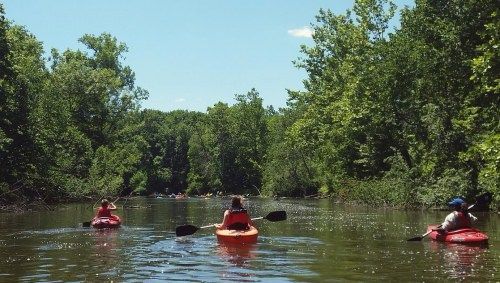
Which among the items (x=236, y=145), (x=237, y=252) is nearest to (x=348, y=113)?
(x=237, y=252)

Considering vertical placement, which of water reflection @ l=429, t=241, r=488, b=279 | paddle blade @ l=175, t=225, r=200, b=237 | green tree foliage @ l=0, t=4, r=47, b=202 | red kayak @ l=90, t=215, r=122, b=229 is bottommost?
water reflection @ l=429, t=241, r=488, b=279

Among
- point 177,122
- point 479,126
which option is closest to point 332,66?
point 479,126

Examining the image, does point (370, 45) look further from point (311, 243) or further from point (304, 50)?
point (311, 243)

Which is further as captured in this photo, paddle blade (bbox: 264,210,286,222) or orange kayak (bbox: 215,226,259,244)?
paddle blade (bbox: 264,210,286,222)

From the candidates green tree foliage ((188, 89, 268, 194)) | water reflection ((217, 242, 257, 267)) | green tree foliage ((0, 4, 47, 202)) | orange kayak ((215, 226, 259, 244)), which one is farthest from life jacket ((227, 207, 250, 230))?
green tree foliage ((188, 89, 268, 194))

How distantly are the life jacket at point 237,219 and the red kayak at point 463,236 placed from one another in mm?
6023

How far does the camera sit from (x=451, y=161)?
121 feet

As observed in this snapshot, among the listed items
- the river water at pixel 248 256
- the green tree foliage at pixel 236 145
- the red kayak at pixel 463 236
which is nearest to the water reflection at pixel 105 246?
the river water at pixel 248 256

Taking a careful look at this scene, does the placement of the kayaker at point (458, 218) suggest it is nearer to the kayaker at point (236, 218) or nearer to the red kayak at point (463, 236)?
→ the red kayak at point (463, 236)

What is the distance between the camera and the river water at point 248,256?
43.1 ft

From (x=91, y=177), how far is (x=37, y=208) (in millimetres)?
11965

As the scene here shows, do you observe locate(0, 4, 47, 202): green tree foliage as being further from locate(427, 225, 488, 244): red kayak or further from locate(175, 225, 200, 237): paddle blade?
locate(427, 225, 488, 244): red kayak

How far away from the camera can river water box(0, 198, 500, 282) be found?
13148 mm

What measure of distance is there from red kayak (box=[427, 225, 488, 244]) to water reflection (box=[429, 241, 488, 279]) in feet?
0.53
